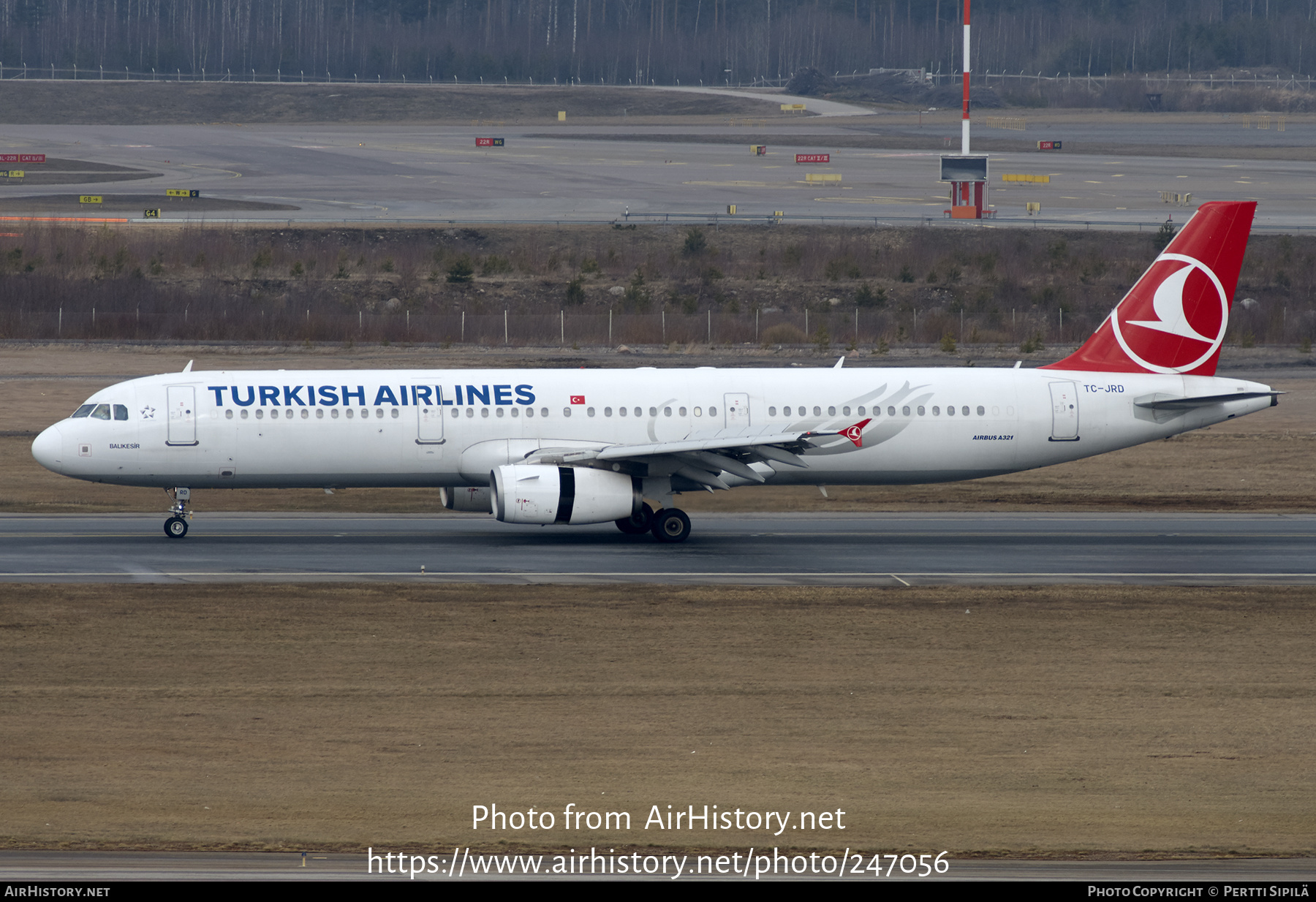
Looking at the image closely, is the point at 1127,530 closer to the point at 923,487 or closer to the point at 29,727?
the point at 923,487

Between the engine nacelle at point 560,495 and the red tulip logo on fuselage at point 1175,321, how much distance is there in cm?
1336

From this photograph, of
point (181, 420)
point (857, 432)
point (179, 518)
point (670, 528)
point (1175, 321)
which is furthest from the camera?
point (1175, 321)

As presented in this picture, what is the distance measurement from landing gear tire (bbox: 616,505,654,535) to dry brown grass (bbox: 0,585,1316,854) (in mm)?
6514

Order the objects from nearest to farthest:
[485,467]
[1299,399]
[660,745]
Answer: [660,745] → [485,467] → [1299,399]

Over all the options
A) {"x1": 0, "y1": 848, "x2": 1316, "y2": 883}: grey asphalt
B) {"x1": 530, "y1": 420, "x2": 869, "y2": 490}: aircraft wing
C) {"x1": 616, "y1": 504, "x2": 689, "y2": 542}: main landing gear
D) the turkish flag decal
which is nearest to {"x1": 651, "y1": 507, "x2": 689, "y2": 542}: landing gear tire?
{"x1": 616, "y1": 504, "x2": 689, "y2": 542}: main landing gear

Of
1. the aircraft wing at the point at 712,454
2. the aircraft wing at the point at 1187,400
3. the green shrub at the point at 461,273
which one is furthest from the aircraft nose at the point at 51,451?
the green shrub at the point at 461,273

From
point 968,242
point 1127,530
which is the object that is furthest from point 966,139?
point 1127,530

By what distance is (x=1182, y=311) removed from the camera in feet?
128

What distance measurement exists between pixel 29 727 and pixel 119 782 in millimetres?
3576

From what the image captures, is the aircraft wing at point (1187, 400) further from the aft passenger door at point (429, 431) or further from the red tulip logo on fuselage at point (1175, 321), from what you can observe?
the aft passenger door at point (429, 431)

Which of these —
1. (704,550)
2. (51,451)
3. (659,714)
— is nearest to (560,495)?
(704,550)

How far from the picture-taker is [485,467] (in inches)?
1433

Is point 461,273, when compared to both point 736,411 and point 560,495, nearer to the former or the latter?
point 736,411

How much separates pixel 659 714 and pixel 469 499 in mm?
15519
